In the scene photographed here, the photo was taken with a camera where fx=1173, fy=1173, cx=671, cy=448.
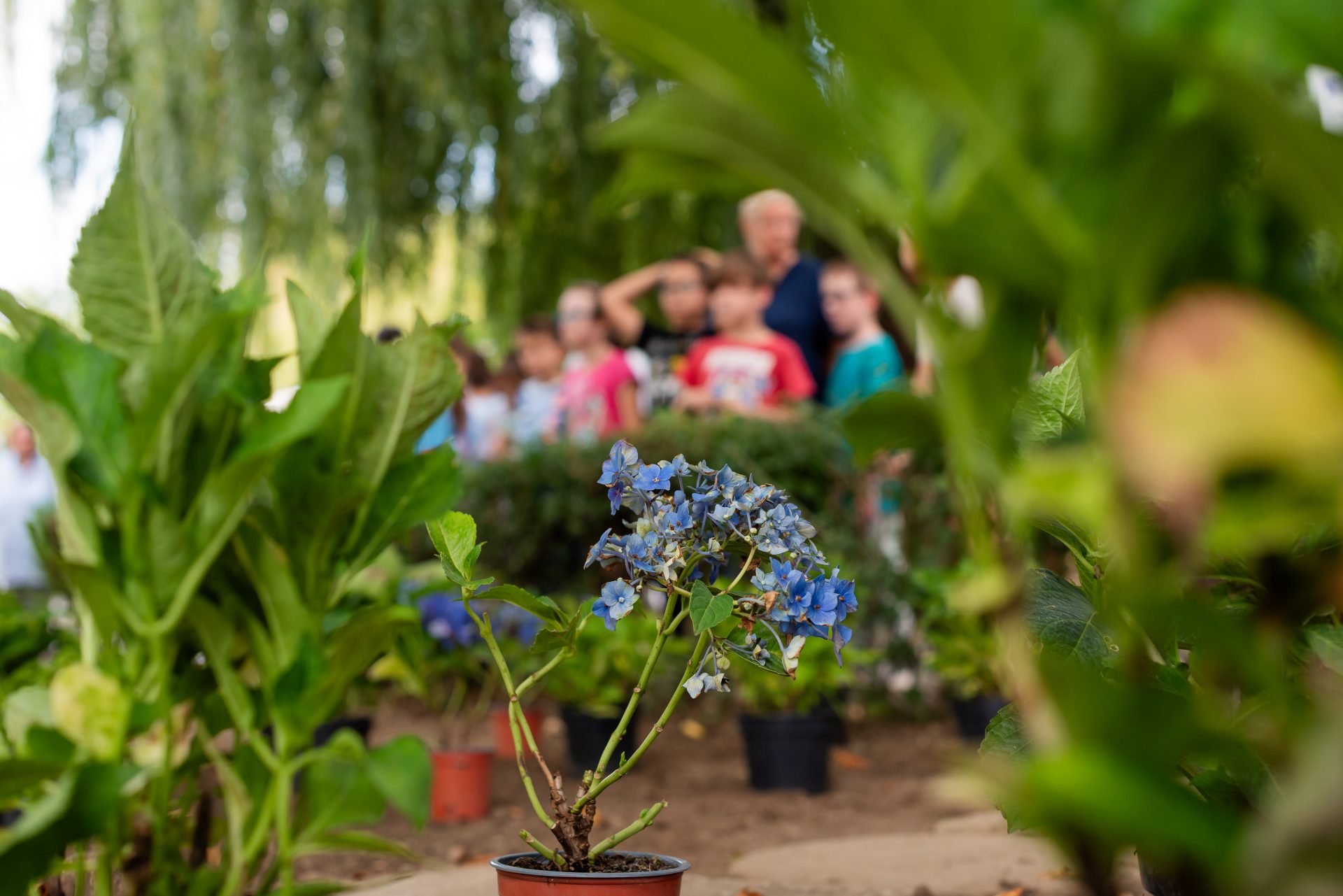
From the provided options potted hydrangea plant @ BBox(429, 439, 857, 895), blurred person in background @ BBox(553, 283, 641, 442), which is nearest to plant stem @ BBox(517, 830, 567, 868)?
potted hydrangea plant @ BBox(429, 439, 857, 895)

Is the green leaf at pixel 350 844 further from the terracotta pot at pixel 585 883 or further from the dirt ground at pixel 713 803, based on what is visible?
the dirt ground at pixel 713 803

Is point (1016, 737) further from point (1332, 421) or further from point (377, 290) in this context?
point (377, 290)

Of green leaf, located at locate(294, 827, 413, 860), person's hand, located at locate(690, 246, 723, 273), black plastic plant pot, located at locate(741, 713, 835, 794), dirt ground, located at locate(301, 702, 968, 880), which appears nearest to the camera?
green leaf, located at locate(294, 827, 413, 860)

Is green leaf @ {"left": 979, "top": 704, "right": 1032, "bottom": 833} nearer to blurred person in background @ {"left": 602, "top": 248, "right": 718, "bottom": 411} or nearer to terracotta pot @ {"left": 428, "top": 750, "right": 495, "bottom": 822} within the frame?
terracotta pot @ {"left": 428, "top": 750, "right": 495, "bottom": 822}

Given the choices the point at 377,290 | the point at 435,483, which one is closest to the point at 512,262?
the point at 377,290

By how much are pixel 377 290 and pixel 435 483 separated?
339 inches

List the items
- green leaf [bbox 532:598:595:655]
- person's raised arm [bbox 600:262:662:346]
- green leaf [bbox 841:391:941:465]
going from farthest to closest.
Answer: person's raised arm [bbox 600:262:662:346] < green leaf [bbox 532:598:595:655] < green leaf [bbox 841:391:941:465]

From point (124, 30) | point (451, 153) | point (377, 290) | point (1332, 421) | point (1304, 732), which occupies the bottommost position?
point (1304, 732)

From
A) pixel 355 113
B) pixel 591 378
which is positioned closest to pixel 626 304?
pixel 591 378

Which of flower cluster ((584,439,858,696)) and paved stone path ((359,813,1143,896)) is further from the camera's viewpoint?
paved stone path ((359,813,1143,896))

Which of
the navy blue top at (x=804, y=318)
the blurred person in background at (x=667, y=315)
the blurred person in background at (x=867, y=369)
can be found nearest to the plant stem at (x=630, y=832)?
the blurred person in background at (x=867, y=369)

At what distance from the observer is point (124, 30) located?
9.71 m

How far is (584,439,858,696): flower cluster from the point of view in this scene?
178cm

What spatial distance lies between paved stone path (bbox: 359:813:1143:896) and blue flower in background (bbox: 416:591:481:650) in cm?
138
